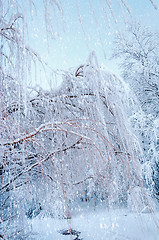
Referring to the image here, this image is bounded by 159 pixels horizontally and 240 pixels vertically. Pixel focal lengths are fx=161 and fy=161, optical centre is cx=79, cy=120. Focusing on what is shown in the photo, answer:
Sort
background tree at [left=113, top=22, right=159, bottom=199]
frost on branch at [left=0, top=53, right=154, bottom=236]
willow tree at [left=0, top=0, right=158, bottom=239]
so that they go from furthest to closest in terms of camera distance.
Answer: background tree at [left=113, top=22, right=159, bottom=199] → frost on branch at [left=0, top=53, right=154, bottom=236] → willow tree at [left=0, top=0, right=158, bottom=239]

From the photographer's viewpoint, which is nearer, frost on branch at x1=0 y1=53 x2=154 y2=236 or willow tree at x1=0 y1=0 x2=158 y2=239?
willow tree at x1=0 y1=0 x2=158 y2=239

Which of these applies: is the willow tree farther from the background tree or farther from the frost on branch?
the background tree

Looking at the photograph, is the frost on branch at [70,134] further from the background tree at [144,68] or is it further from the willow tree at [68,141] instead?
the background tree at [144,68]

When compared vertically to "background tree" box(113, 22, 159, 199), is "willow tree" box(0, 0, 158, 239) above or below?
below

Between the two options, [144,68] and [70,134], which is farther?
[144,68]

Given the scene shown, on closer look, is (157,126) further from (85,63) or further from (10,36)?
(10,36)

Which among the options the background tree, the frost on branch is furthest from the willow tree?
the background tree

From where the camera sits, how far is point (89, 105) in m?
1.09

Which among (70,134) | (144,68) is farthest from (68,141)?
(144,68)

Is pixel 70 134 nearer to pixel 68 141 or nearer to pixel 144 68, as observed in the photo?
pixel 68 141

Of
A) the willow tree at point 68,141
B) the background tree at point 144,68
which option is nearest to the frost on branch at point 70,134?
the willow tree at point 68,141

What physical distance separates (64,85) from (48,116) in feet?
0.91

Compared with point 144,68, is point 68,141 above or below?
below

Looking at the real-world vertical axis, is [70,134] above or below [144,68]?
below
